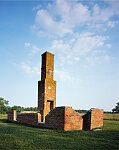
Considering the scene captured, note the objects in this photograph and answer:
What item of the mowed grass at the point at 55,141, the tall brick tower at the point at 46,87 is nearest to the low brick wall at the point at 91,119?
the mowed grass at the point at 55,141

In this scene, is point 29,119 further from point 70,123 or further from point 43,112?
point 70,123

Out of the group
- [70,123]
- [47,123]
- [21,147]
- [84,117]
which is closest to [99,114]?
[84,117]

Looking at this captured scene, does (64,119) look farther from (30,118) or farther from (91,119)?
(30,118)

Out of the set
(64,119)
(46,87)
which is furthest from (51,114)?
(46,87)

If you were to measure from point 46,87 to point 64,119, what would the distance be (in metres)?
4.81

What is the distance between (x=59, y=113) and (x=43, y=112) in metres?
3.58

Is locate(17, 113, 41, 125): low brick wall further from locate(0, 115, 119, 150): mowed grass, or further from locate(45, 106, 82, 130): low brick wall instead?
locate(0, 115, 119, 150): mowed grass

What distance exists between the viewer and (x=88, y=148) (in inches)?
208

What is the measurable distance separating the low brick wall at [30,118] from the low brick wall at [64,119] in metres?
1.26

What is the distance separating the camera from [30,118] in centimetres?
1239

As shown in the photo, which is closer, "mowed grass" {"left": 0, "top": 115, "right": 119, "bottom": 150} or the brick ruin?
"mowed grass" {"left": 0, "top": 115, "right": 119, "bottom": 150}

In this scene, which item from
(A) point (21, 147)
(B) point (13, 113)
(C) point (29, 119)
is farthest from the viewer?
(B) point (13, 113)

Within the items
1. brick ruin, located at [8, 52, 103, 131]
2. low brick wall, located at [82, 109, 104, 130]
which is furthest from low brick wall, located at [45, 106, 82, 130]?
low brick wall, located at [82, 109, 104, 130]

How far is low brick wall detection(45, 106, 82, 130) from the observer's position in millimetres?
9452
